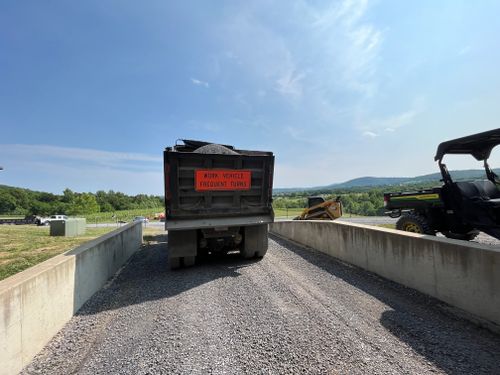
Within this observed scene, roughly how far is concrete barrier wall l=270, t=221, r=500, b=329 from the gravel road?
0.25 m

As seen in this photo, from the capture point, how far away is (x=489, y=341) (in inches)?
109

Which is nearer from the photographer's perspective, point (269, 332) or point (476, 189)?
point (269, 332)

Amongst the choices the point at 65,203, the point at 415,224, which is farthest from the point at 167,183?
the point at 65,203

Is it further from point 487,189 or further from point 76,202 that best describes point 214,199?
point 76,202

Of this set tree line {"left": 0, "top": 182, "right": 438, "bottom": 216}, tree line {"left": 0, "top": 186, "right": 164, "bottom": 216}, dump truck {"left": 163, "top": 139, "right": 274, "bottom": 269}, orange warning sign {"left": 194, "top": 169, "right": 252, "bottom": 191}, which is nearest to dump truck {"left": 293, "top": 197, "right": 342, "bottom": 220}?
dump truck {"left": 163, "top": 139, "right": 274, "bottom": 269}

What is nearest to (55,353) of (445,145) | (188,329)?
(188,329)

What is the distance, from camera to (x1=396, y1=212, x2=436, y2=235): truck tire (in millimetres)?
6152

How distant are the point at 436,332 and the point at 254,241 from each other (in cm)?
416

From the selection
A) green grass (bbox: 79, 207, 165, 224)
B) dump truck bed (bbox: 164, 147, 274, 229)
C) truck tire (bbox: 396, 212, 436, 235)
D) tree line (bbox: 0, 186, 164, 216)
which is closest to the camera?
dump truck bed (bbox: 164, 147, 274, 229)

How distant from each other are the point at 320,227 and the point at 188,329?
5.19m

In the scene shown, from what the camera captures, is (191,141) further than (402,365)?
Yes

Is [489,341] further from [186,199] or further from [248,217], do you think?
[186,199]

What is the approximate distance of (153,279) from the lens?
540cm

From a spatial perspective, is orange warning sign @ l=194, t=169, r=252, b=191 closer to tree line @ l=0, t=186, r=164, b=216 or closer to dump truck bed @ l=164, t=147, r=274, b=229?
dump truck bed @ l=164, t=147, r=274, b=229
